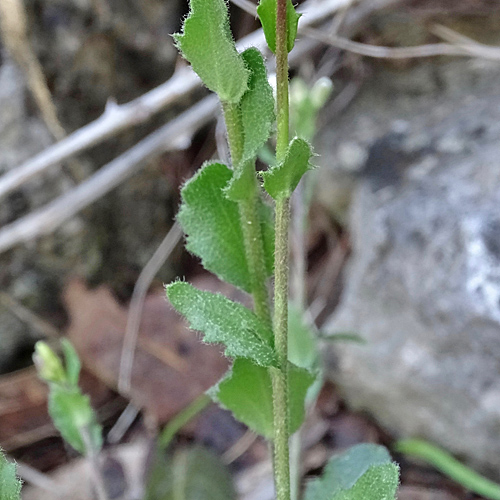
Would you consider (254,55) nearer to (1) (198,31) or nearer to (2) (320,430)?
(1) (198,31)

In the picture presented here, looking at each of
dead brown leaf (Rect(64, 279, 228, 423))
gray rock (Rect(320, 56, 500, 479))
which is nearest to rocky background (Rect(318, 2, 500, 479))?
gray rock (Rect(320, 56, 500, 479))

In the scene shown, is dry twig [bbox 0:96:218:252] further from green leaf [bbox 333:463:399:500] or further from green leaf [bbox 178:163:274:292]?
green leaf [bbox 333:463:399:500]

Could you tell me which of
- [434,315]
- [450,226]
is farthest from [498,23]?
[434,315]

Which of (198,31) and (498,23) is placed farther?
(498,23)

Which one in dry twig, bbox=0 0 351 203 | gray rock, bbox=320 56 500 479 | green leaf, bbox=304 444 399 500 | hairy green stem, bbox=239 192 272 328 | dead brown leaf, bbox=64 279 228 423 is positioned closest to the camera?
hairy green stem, bbox=239 192 272 328

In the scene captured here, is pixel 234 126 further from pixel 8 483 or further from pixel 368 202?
pixel 368 202
